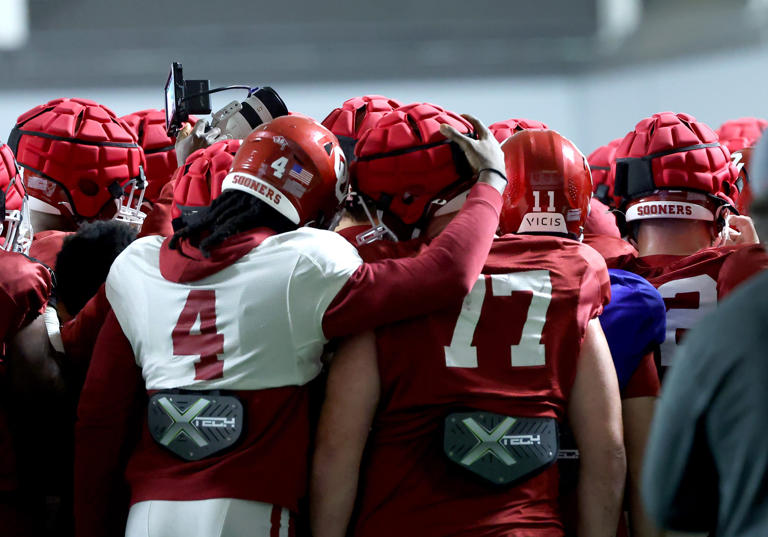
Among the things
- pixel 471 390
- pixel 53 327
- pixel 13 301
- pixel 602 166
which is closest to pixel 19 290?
pixel 13 301

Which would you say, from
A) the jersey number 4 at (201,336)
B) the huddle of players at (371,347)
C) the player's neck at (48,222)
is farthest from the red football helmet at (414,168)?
the player's neck at (48,222)

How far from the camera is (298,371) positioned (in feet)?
6.10

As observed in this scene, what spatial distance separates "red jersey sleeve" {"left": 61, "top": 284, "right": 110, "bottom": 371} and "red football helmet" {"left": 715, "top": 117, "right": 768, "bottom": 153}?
3315 millimetres

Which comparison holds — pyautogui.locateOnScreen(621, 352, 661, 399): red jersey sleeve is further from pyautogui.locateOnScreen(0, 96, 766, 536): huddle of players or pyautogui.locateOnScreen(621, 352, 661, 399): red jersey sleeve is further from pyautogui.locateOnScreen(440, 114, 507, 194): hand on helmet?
pyautogui.locateOnScreen(440, 114, 507, 194): hand on helmet

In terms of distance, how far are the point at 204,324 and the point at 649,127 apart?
186 cm

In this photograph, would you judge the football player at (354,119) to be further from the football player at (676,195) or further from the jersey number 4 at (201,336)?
the jersey number 4 at (201,336)

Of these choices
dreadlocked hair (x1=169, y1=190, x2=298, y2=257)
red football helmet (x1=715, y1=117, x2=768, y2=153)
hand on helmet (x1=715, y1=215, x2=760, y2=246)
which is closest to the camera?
dreadlocked hair (x1=169, y1=190, x2=298, y2=257)

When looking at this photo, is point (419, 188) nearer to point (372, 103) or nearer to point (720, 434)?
point (720, 434)

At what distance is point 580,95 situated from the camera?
11.4 m

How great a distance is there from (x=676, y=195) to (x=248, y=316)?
1577mm

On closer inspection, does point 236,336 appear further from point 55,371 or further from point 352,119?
point 352,119

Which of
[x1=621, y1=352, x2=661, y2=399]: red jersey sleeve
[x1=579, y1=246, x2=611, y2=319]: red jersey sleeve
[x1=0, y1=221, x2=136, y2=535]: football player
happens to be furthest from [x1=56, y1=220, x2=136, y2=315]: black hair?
[x1=621, y1=352, x2=661, y2=399]: red jersey sleeve

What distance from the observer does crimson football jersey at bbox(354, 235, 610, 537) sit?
6.09ft

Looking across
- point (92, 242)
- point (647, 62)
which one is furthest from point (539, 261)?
point (647, 62)
